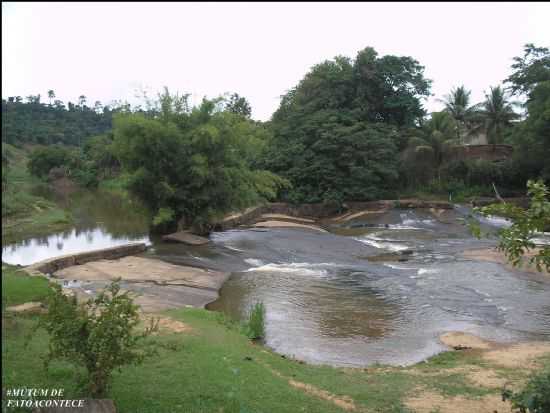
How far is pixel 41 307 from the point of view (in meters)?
10.4

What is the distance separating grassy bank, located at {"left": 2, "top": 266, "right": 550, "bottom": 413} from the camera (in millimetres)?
6578

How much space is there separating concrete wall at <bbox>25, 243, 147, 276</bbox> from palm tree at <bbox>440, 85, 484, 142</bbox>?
3734cm

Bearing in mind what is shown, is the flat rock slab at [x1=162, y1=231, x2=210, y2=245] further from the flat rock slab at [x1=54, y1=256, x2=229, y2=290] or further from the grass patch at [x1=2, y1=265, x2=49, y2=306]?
the grass patch at [x1=2, y1=265, x2=49, y2=306]

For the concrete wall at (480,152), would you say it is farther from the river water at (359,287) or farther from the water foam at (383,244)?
the water foam at (383,244)

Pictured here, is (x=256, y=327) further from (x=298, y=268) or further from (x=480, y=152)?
(x=480, y=152)

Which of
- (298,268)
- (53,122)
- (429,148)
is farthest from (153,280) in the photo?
(53,122)

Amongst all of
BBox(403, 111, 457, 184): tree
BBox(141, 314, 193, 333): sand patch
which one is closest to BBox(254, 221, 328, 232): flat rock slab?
BBox(403, 111, 457, 184): tree

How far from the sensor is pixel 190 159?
24.3m

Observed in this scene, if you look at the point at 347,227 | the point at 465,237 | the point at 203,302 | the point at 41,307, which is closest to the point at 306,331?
the point at 203,302

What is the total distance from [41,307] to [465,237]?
955 inches

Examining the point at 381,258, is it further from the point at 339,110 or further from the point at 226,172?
the point at 339,110

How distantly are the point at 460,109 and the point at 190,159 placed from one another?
3530cm

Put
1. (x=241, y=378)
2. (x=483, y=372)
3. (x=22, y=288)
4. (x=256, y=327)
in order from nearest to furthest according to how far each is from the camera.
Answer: (x=241, y=378)
(x=483, y=372)
(x=22, y=288)
(x=256, y=327)

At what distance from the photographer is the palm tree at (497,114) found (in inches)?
1761
